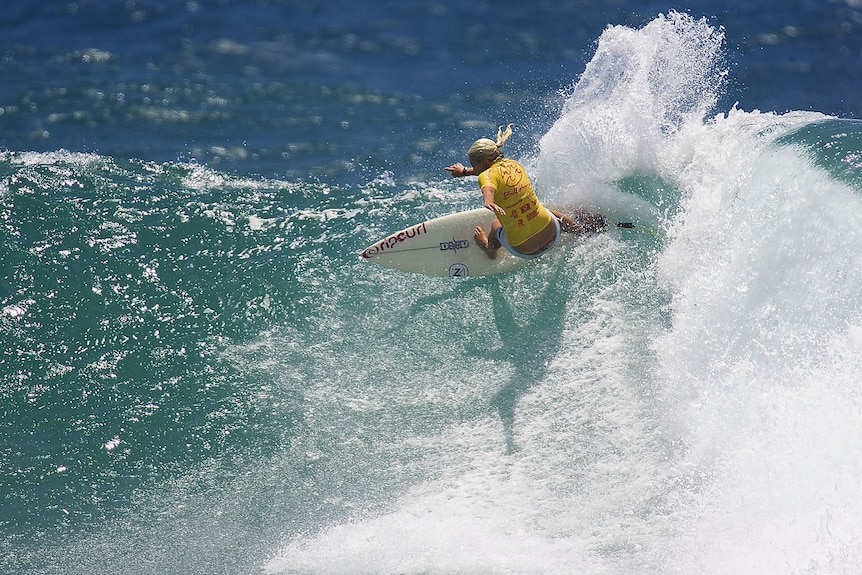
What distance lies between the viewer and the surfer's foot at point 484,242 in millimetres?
9352

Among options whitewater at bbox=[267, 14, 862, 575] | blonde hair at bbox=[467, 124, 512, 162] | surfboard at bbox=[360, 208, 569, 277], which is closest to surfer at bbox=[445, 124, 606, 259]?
blonde hair at bbox=[467, 124, 512, 162]

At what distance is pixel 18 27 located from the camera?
14500 millimetres

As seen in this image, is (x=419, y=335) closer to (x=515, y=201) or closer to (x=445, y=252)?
(x=445, y=252)

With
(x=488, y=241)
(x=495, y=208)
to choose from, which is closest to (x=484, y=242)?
(x=488, y=241)

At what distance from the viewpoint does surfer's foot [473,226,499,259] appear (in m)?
9.35

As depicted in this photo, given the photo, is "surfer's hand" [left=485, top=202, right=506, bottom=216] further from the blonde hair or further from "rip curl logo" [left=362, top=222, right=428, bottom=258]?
"rip curl logo" [left=362, top=222, right=428, bottom=258]

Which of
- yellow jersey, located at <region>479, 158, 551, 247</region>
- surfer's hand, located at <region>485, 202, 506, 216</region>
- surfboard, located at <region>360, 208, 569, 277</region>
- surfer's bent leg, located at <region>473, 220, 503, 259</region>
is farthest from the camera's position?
surfboard, located at <region>360, 208, 569, 277</region>

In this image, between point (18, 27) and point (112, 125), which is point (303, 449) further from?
point (18, 27)

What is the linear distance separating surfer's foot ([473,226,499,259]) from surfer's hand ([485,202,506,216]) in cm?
70

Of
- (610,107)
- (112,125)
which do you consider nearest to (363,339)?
(610,107)

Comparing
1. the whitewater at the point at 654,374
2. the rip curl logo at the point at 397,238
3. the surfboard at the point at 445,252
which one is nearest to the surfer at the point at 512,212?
the surfboard at the point at 445,252

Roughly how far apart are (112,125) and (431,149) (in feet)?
15.2

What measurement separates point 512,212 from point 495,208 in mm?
460

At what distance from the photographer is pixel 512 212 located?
8.72 meters
